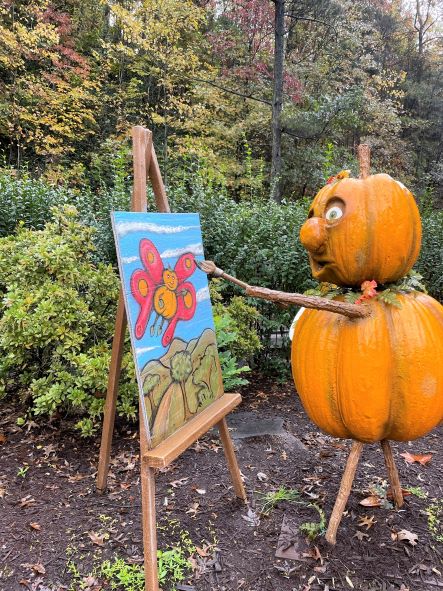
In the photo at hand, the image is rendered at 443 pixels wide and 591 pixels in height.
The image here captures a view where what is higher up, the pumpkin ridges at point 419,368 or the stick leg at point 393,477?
the pumpkin ridges at point 419,368

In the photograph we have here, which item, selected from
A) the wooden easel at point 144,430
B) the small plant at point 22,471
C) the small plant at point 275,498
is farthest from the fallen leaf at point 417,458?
the small plant at point 22,471

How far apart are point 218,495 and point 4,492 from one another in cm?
121

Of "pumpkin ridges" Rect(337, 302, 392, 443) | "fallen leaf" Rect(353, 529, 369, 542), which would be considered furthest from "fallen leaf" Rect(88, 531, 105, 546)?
"pumpkin ridges" Rect(337, 302, 392, 443)

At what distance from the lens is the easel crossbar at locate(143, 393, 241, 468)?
1.71 meters

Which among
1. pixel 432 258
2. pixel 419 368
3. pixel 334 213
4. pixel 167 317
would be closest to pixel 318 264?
pixel 334 213

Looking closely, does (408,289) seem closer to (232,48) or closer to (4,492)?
(4,492)

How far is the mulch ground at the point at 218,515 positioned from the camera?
196 centimetres

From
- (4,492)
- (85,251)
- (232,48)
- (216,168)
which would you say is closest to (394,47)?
(232,48)

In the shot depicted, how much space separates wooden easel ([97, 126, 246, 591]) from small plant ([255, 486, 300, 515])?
0.12m

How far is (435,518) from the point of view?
229 cm

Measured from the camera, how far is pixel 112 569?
198cm

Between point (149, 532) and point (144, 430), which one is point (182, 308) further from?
point (149, 532)

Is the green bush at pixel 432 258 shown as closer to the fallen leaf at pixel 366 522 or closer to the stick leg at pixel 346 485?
the fallen leaf at pixel 366 522

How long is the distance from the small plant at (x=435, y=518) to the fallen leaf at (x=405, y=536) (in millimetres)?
111
